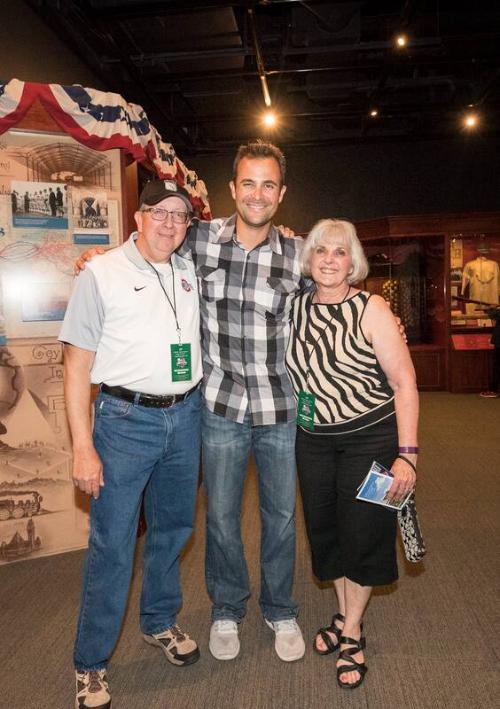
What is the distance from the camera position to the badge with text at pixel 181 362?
201 centimetres

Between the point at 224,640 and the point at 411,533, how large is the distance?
34.4 inches

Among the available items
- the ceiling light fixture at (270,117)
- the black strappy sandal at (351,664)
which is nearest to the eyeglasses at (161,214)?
the black strappy sandal at (351,664)

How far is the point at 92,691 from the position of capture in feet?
6.40

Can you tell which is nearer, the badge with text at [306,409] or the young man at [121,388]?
the young man at [121,388]

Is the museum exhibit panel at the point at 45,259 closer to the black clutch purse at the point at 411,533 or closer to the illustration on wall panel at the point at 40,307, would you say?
the illustration on wall panel at the point at 40,307

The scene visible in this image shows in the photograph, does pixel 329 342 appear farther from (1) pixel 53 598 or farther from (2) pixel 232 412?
(1) pixel 53 598

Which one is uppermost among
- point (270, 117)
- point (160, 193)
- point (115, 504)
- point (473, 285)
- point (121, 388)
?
point (270, 117)

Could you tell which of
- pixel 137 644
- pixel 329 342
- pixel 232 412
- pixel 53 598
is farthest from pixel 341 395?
pixel 53 598

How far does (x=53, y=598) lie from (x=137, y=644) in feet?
2.05

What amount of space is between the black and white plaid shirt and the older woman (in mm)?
72

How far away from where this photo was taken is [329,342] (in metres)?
2.05

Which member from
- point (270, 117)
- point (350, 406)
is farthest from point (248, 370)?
point (270, 117)

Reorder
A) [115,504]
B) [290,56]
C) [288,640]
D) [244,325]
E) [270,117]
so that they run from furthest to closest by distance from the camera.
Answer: [270,117] < [290,56] < [288,640] < [244,325] < [115,504]

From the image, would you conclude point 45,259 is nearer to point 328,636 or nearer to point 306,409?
point 306,409
